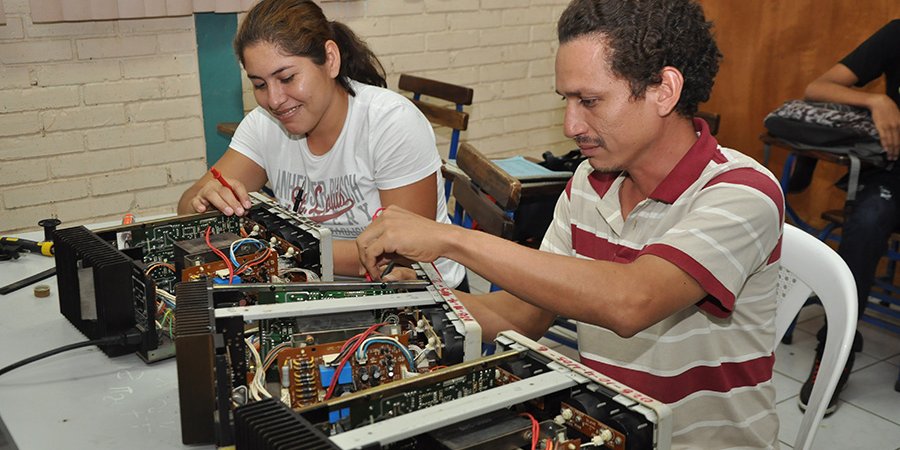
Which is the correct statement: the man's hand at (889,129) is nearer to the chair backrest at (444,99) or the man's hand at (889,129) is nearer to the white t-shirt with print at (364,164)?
the chair backrest at (444,99)

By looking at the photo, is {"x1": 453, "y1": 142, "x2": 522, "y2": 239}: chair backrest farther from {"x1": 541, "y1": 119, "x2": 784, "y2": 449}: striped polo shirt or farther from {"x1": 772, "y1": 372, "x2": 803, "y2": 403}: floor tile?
{"x1": 772, "y1": 372, "x2": 803, "y2": 403}: floor tile

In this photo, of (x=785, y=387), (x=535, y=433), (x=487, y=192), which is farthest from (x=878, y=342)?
(x=535, y=433)

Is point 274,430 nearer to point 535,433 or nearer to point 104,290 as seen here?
point 535,433

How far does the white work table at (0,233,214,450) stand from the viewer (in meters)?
1.14

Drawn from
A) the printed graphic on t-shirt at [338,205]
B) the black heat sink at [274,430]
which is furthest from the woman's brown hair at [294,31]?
the black heat sink at [274,430]

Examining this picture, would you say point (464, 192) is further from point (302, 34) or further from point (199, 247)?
point (199, 247)

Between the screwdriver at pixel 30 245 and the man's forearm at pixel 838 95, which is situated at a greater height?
the man's forearm at pixel 838 95

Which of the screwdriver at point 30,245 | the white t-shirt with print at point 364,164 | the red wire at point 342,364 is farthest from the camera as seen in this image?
the white t-shirt with print at point 364,164

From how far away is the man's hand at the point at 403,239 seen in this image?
1.21 meters

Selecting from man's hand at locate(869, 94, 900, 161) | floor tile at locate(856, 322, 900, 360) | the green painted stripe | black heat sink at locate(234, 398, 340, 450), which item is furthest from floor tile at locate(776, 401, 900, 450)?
the green painted stripe

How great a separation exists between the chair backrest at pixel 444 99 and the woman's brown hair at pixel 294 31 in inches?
36.0

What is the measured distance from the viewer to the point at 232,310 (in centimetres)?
109

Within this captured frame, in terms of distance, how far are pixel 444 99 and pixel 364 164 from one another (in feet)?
3.99

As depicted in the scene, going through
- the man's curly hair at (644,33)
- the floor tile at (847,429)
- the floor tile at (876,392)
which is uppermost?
the man's curly hair at (644,33)
